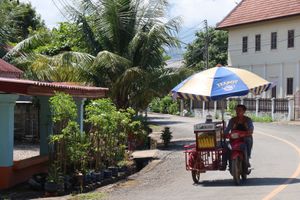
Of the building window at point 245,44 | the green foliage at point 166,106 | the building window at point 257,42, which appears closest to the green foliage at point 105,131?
the building window at point 257,42

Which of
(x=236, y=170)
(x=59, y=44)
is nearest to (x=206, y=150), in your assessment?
(x=236, y=170)

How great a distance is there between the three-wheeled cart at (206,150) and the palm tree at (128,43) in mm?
9812

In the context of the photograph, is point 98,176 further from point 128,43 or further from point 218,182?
point 128,43

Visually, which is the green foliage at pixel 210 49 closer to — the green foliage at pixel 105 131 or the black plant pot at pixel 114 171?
the green foliage at pixel 105 131

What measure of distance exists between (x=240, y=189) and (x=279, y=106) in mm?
28047

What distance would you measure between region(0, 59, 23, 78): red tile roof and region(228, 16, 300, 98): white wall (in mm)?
23326

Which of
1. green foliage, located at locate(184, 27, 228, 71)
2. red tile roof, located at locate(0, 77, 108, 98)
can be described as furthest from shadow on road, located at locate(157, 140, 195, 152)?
Answer: green foliage, located at locate(184, 27, 228, 71)

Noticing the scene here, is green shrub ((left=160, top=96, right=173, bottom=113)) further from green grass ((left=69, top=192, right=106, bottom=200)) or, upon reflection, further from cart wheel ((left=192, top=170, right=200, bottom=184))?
green grass ((left=69, top=192, right=106, bottom=200))

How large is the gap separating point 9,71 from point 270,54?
86.7 ft

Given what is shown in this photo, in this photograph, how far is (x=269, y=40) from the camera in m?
44.0

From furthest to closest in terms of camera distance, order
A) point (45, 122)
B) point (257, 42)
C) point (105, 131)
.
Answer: point (257, 42) < point (45, 122) < point (105, 131)

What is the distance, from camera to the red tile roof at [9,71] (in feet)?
71.3

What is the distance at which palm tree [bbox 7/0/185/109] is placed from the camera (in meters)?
22.0

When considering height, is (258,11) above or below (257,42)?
above
